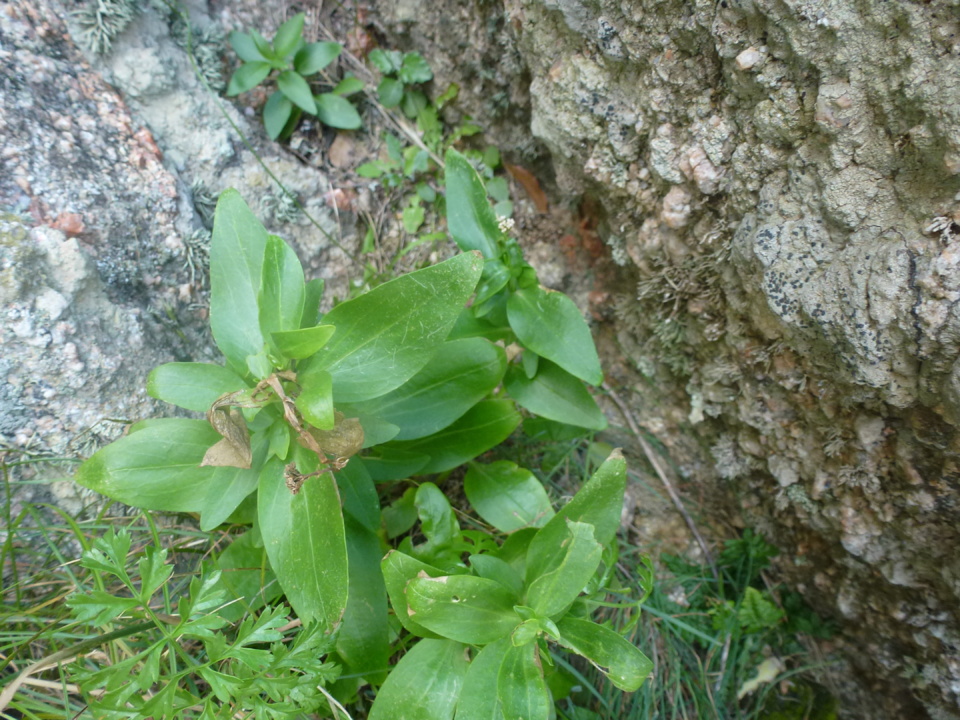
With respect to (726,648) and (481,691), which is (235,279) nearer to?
(481,691)

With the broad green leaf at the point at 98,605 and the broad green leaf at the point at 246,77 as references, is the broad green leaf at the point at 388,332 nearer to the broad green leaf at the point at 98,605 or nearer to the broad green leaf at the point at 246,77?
the broad green leaf at the point at 98,605

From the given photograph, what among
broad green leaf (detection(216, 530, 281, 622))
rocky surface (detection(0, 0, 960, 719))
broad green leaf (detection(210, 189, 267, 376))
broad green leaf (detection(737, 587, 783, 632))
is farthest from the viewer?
broad green leaf (detection(737, 587, 783, 632))

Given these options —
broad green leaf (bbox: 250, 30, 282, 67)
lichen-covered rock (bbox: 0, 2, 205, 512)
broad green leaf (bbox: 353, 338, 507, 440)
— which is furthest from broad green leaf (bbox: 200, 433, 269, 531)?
broad green leaf (bbox: 250, 30, 282, 67)

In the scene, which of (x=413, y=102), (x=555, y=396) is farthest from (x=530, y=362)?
(x=413, y=102)

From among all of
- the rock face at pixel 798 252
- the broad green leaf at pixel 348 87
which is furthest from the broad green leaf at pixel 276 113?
the rock face at pixel 798 252

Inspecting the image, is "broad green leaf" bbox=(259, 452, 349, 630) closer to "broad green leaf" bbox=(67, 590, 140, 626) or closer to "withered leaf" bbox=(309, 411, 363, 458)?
"withered leaf" bbox=(309, 411, 363, 458)

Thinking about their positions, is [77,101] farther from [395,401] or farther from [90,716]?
[90,716]
